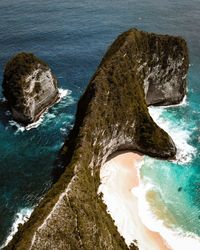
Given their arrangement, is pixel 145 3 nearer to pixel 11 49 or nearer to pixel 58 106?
pixel 11 49

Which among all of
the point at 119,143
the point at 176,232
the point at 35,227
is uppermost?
the point at 35,227

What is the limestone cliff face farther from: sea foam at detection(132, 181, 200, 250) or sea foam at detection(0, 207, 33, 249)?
sea foam at detection(0, 207, 33, 249)

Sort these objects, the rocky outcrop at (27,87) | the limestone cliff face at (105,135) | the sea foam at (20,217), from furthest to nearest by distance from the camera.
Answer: the rocky outcrop at (27,87) → the sea foam at (20,217) → the limestone cliff face at (105,135)

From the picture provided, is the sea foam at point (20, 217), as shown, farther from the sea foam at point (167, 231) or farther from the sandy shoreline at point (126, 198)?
the sea foam at point (167, 231)

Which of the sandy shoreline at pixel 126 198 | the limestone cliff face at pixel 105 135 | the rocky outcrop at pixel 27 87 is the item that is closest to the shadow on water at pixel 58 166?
the limestone cliff face at pixel 105 135

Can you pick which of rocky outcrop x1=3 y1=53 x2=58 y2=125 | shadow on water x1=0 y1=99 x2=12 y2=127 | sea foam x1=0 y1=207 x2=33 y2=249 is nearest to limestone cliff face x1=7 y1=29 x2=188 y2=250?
sea foam x1=0 y1=207 x2=33 y2=249

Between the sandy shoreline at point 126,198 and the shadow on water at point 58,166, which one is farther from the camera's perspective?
the shadow on water at point 58,166

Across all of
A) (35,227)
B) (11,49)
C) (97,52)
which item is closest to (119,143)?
(35,227)
